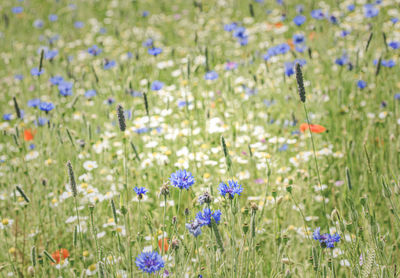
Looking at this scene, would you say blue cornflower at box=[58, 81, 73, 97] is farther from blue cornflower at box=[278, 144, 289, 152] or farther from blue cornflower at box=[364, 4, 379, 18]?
blue cornflower at box=[364, 4, 379, 18]

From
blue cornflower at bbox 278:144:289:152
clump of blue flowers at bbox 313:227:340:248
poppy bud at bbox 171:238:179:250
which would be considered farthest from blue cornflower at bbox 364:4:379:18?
poppy bud at bbox 171:238:179:250

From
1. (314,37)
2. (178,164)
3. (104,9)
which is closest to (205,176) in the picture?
(178,164)

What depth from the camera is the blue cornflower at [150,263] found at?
1.15m

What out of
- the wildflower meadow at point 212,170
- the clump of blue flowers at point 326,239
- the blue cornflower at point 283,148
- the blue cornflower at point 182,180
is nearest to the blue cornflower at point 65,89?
the wildflower meadow at point 212,170

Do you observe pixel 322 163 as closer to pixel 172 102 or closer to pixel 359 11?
pixel 172 102

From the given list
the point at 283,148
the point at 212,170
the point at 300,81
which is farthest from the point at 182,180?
the point at 283,148

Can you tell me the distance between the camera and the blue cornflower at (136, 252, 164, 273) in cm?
115

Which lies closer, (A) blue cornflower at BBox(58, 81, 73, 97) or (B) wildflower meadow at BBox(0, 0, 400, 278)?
(B) wildflower meadow at BBox(0, 0, 400, 278)

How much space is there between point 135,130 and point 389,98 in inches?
64.1

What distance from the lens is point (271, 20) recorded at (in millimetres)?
4840

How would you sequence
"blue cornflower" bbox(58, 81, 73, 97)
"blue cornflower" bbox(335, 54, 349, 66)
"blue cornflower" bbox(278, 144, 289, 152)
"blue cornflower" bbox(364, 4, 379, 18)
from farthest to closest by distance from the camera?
"blue cornflower" bbox(364, 4, 379, 18)
"blue cornflower" bbox(335, 54, 349, 66)
"blue cornflower" bbox(58, 81, 73, 97)
"blue cornflower" bbox(278, 144, 289, 152)

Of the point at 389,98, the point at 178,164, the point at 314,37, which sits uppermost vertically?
the point at 314,37

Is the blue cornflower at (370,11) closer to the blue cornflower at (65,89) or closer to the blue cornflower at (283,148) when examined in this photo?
the blue cornflower at (283,148)

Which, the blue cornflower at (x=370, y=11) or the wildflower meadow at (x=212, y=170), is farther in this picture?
the blue cornflower at (x=370, y=11)
